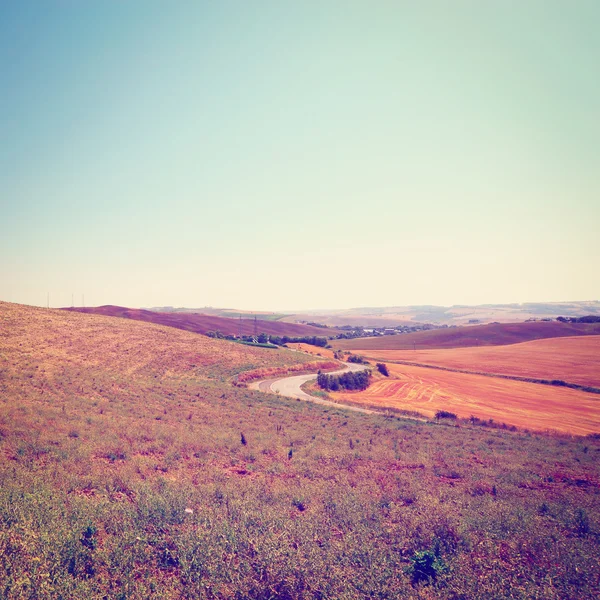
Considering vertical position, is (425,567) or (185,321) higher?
(185,321)

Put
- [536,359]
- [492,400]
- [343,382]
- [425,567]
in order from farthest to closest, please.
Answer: [536,359], [343,382], [492,400], [425,567]

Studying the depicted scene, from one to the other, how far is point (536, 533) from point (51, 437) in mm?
14040

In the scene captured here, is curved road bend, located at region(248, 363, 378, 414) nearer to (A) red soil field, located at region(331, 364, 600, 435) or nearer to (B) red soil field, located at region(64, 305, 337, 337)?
(A) red soil field, located at region(331, 364, 600, 435)

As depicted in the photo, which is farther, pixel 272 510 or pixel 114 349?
pixel 114 349

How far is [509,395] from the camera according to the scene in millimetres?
47188

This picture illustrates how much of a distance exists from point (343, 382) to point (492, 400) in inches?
701

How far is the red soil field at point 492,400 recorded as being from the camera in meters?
34.9

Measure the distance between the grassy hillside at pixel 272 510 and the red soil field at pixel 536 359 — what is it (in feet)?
161

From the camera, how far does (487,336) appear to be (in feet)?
374

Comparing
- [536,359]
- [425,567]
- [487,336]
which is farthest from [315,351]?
[425,567]

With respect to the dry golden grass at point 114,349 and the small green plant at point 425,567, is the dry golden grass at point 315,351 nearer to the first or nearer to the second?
the dry golden grass at point 114,349

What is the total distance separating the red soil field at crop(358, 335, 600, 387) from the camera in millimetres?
60906

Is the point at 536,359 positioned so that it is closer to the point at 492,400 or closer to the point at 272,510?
the point at 492,400

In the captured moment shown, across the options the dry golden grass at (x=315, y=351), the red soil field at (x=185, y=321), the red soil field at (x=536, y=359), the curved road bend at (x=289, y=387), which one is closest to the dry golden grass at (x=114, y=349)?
the curved road bend at (x=289, y=387)
